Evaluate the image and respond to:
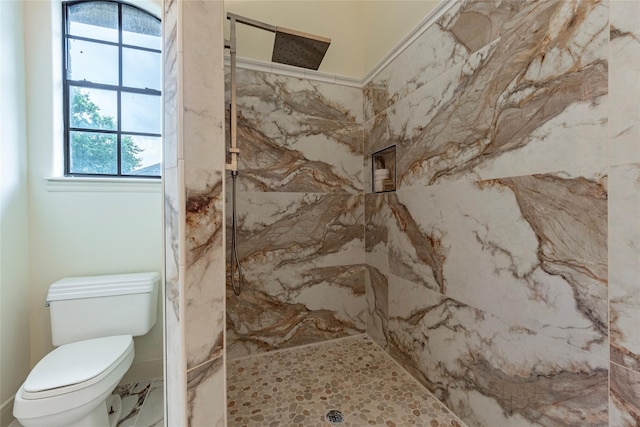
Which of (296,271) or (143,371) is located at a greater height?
(296,271)

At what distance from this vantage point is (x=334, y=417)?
1272mm

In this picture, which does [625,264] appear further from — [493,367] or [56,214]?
[56,214]

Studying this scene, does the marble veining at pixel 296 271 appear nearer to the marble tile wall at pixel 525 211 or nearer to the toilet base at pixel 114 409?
the marble tile wall at pixel 525 211

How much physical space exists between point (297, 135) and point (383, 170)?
65 cm

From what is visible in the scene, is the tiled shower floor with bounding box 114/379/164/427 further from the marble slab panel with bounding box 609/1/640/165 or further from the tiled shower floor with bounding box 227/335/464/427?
the marble slab panel with bounding box 609/1/640/165

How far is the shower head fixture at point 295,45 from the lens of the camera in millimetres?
1400

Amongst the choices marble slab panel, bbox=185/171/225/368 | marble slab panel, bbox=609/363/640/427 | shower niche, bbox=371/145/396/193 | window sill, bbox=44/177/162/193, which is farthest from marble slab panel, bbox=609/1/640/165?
window sill, bbox=44/177/162/193

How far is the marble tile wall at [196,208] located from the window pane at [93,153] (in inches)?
55.1

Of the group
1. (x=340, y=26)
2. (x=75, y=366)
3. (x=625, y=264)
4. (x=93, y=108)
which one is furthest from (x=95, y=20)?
(x=625, y=264)

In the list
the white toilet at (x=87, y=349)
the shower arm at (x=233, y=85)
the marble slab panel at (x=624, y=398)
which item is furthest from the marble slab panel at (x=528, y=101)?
the white toilet at (x=87, y=349)

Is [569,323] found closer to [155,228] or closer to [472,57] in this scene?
[472,57]

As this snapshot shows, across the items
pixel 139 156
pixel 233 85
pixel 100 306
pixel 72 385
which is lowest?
pixel 72 385

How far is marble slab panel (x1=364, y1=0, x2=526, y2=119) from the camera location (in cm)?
107

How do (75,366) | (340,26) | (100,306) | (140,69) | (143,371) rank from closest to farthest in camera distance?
(75,366) → (100,306) → (143,371) → (140,69) → (340,26)
